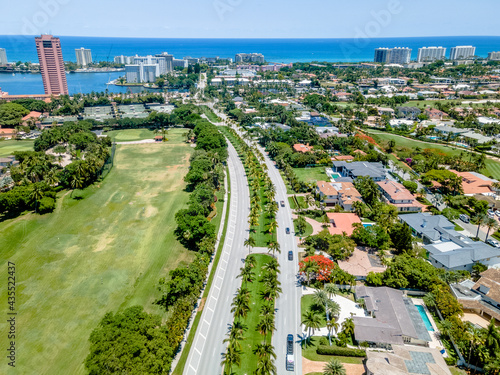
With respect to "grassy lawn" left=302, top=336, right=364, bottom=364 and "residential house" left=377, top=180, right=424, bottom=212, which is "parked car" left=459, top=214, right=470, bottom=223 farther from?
"grassy lawn" left=302, top=336, right=364, bottom=364

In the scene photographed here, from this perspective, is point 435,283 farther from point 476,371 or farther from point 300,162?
point 300,162

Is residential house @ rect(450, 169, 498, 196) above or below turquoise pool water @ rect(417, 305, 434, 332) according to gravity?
above

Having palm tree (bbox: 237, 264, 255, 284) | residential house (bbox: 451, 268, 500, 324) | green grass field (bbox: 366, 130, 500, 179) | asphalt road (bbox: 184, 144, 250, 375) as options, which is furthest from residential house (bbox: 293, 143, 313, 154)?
residential house (bbox: 451, 268, 500, 324)

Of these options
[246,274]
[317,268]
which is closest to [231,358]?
[246,274]

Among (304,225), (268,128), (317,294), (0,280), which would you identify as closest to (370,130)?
(268,128)

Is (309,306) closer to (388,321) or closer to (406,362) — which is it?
(388,321)
